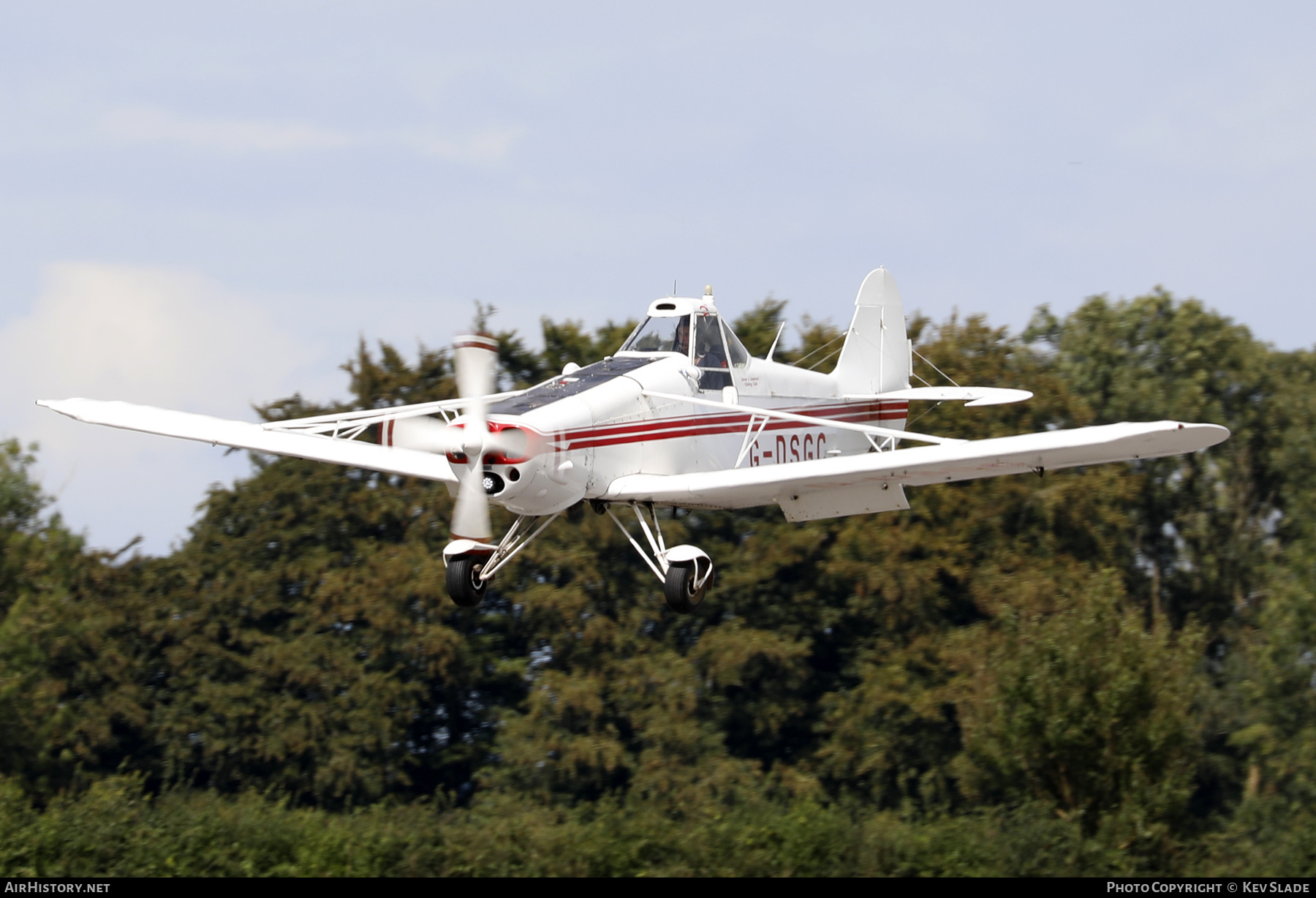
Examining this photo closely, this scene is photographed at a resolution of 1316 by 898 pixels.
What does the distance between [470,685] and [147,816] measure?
29.1 feet

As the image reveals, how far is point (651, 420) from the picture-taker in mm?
13531

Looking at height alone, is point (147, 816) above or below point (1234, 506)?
below

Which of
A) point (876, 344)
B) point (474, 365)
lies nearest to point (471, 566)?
point (474, 365)

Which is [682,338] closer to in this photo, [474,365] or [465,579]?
[474,365]

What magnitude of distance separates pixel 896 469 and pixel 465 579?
377 centimetres

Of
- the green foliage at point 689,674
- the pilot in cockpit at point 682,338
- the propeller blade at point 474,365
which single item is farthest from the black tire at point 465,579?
the green foliage at point 689,674

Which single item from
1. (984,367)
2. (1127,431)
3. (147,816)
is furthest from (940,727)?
(1127,431)

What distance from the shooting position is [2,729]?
123ft

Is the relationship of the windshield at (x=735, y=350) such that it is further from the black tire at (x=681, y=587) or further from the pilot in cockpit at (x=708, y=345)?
the black tire at (x=681, y=587)

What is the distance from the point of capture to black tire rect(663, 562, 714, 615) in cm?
1266

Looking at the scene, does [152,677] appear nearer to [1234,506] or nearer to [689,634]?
[689,634]

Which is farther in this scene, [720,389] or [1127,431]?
[720,389]
